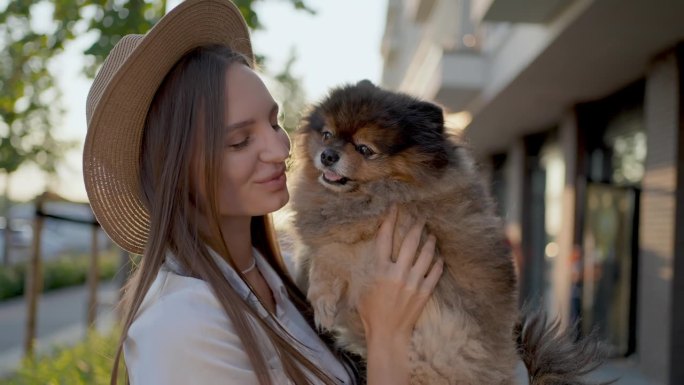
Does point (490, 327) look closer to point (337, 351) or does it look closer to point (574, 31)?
point (337, 351)

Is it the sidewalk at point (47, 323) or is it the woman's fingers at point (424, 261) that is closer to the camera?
the woman's fingers at point (424, 261)

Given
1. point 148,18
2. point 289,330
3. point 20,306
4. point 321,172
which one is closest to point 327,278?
point 289,330

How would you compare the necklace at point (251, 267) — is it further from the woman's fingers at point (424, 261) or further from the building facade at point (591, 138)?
the building facade at point (591, 138)

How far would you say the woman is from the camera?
1.78m

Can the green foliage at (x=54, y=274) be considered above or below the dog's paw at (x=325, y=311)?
below

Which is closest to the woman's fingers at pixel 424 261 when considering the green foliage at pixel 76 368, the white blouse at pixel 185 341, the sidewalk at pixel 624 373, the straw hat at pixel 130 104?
the white blouse at pixel 185 341

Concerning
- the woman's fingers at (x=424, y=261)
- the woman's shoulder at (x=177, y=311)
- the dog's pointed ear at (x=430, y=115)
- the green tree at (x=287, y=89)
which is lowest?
the woman's shoulder at (x=177, y=311)

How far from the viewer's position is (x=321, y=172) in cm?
252

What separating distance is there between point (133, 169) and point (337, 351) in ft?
3.01

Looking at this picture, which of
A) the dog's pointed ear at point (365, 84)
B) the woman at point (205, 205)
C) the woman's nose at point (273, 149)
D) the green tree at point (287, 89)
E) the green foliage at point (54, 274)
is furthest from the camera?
the green foliage at point (54, 274)

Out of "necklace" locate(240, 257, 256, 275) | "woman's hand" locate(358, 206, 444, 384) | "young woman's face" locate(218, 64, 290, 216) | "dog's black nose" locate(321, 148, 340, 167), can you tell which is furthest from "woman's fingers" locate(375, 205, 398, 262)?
"necklace" locate(240, 257, 256, 275)

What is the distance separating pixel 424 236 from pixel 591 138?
929cm

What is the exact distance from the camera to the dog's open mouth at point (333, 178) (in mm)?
2425

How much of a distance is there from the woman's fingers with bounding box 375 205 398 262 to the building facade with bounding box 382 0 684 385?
1733 mm
